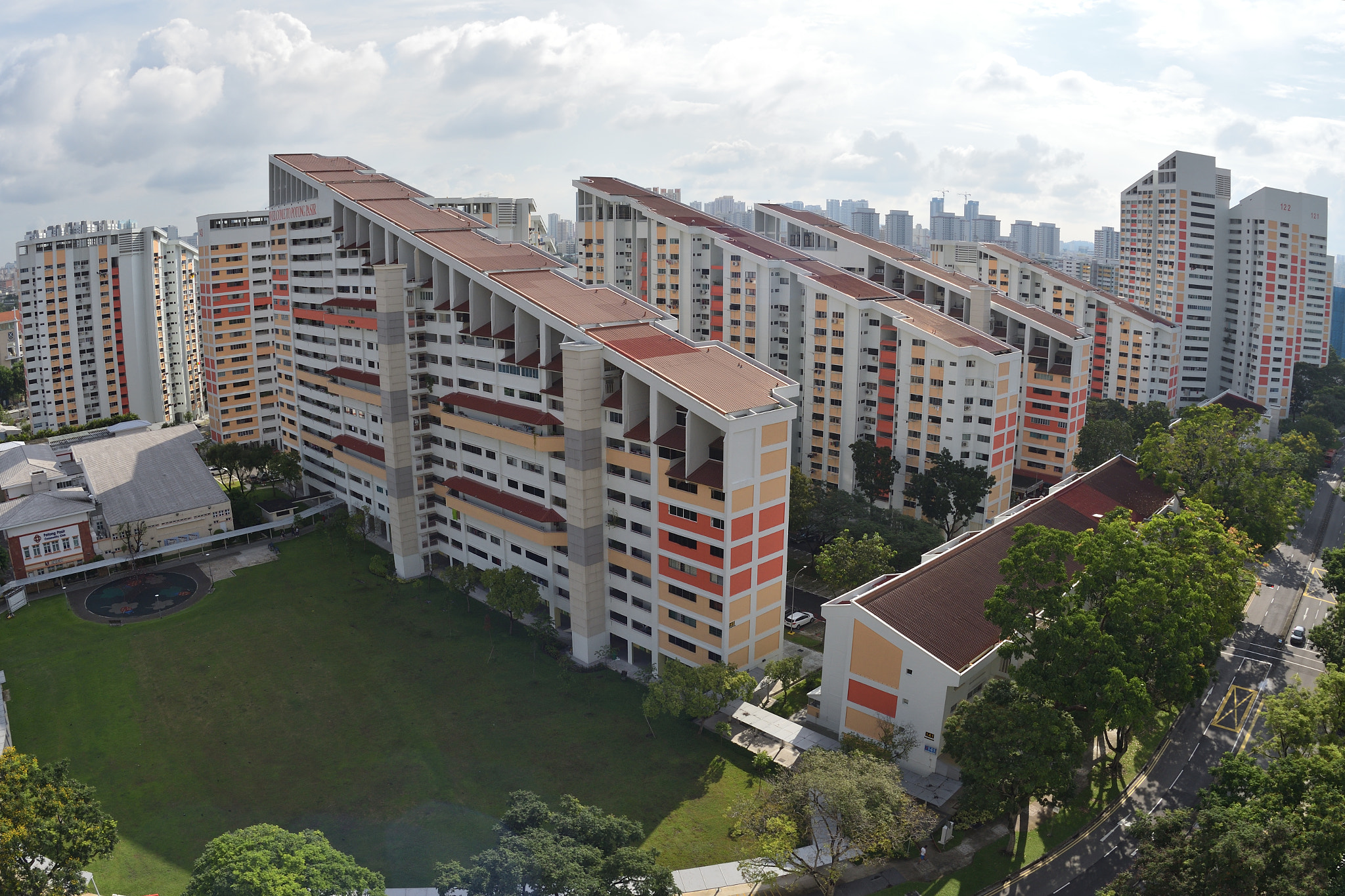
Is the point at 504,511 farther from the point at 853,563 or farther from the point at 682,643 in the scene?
the point at 853,563

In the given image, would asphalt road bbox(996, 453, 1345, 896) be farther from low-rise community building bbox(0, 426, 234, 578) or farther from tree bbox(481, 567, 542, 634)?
low-rise community building bbox(0, 426, 234, 578)

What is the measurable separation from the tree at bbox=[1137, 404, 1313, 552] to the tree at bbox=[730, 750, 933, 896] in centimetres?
3481

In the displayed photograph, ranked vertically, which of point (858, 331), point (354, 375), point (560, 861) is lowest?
point (560, 861)

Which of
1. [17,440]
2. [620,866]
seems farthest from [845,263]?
[17,440]

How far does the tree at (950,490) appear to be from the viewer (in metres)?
64.8

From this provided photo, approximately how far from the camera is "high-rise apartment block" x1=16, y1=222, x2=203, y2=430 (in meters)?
102

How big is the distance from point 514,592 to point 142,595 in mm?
28568

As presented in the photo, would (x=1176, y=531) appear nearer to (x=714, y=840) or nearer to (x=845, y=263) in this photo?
(x=714, y=840)

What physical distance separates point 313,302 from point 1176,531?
6351cm

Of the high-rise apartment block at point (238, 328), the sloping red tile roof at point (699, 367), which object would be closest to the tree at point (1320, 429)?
the sloping red tile roof at point (699, 367)

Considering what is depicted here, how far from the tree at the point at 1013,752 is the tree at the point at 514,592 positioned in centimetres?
2497

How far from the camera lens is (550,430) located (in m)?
52.0

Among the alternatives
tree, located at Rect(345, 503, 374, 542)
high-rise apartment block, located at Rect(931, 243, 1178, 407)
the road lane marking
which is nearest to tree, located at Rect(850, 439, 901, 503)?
the road lane marking

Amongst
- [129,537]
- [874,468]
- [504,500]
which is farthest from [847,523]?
[129,537]
